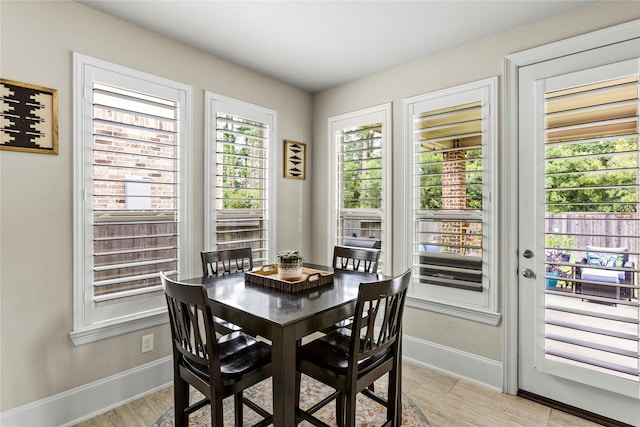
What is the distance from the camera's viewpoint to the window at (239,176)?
2.88 m

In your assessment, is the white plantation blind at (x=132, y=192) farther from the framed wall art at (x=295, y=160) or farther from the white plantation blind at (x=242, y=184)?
the framed wall art at (x=295, y=160)

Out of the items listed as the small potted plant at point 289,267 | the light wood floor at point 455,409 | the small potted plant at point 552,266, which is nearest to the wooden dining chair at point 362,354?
the small potted plant at point 289,267

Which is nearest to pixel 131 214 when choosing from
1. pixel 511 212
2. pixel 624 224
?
pixel 511 212

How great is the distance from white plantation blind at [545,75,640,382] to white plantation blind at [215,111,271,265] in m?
2.36

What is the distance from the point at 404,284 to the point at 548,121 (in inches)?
64.0

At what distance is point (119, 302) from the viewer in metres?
2.35

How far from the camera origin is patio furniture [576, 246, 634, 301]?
2027 millimetres

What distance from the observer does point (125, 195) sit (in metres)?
2.36

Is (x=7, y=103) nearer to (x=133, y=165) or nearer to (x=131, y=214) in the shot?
(x=133, y=165)

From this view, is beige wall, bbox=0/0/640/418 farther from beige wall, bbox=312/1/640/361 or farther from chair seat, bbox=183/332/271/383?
chair seat, bbox=183/332/271/383

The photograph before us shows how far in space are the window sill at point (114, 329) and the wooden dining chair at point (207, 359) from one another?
0.81m

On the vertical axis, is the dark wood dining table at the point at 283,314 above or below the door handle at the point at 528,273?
below

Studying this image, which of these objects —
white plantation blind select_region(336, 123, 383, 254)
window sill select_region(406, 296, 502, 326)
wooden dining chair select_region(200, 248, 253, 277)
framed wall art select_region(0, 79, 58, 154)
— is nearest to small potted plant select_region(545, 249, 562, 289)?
window sill select_region(406, 296, 502, 326)

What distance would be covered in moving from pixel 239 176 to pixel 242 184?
8 cm
